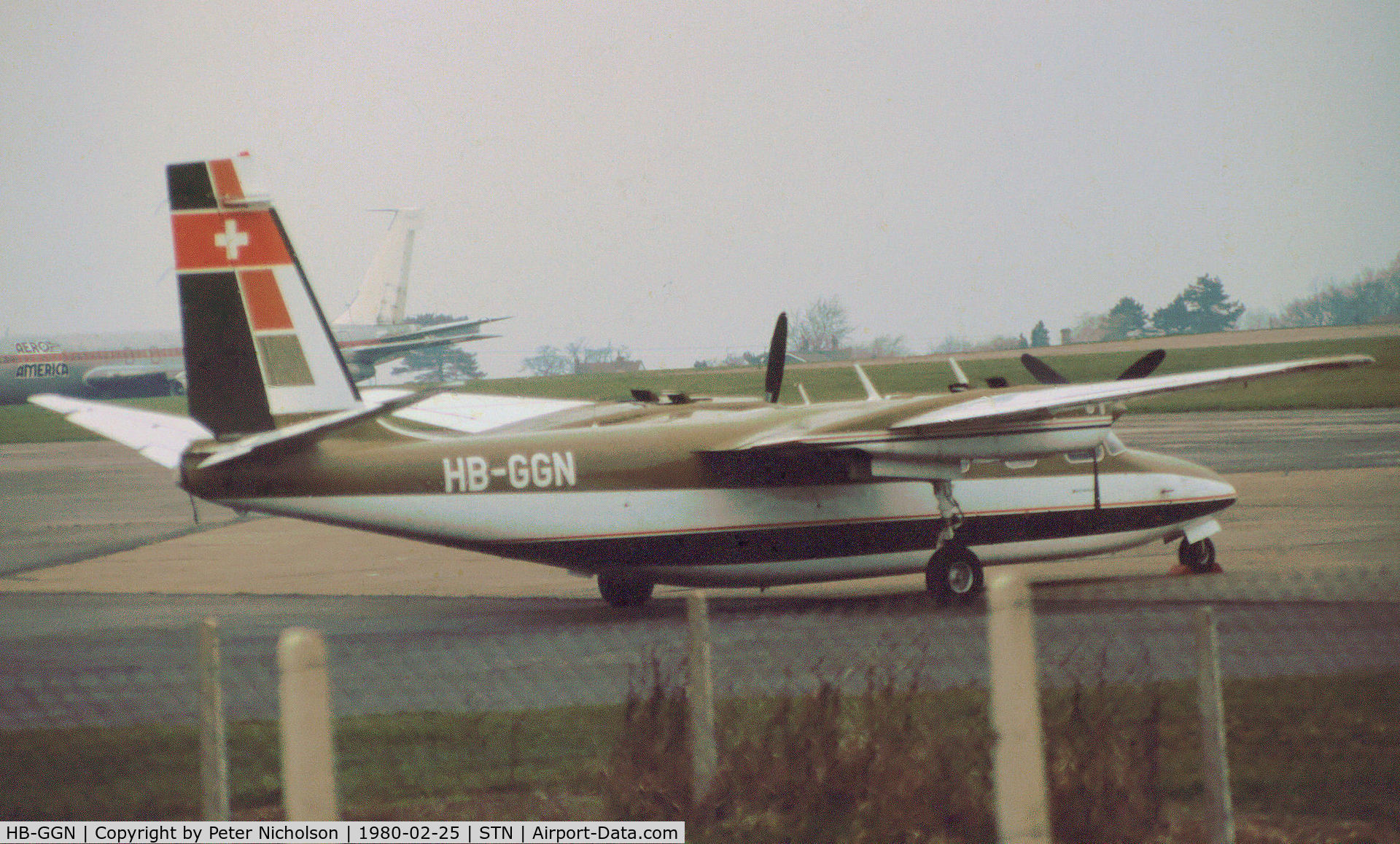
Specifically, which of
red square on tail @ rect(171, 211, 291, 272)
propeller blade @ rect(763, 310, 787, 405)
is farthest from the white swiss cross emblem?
propeller blade @ rect(763, 310, 787, 405)

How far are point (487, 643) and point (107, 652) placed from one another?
3.78 metres

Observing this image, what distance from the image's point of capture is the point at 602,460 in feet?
51.9

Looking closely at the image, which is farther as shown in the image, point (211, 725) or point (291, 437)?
point (291, 437)

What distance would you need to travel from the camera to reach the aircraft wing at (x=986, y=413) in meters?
15.2

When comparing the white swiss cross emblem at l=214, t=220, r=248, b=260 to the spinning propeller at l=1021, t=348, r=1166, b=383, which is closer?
the white swiss cross emblem at l=214, t=220, r=248, b=260

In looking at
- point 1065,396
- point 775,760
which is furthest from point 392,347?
point 775,760

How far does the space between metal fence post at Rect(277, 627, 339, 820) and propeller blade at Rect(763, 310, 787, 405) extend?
15.4 meters

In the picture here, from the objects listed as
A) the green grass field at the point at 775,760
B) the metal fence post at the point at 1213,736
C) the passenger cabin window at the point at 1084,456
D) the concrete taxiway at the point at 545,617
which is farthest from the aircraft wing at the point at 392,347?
the metal fence post at the point at 1213,736

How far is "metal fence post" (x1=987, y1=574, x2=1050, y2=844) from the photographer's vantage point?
4195 millimetres

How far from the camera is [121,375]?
79.6 meters

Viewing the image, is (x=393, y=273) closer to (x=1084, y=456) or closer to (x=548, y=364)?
(x=548, y=364)

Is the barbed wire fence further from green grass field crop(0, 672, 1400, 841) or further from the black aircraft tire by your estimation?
the black aircraft tire

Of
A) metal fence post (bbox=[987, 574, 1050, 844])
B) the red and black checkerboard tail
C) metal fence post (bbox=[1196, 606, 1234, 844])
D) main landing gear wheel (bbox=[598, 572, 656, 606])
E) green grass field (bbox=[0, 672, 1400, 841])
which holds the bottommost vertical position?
main landing gear wheel (bbox=[598, 572, 656, 606])

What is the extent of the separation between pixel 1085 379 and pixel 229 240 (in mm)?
40987
